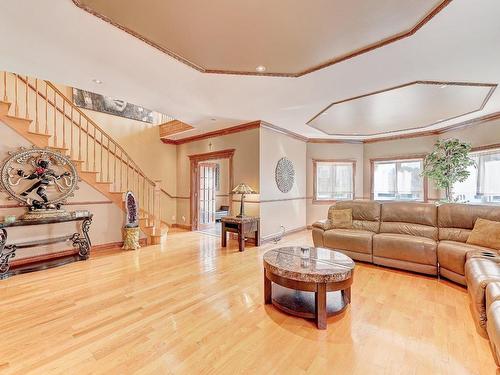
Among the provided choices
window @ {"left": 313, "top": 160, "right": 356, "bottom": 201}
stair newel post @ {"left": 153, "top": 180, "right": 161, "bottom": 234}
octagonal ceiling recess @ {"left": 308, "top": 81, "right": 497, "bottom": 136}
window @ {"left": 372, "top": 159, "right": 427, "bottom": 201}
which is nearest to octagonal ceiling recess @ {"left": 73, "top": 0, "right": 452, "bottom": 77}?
octagonal ceiling recess @ {"left": 308, "top": 81, "right": 497, "bottom": 136}

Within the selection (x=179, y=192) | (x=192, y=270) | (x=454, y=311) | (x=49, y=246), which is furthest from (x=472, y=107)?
(x=49, y=246)

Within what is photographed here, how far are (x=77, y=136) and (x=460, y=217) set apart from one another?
7.58 metres

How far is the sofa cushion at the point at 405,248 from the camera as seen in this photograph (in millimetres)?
3369

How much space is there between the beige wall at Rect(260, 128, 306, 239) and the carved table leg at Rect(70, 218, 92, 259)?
333 centimetres

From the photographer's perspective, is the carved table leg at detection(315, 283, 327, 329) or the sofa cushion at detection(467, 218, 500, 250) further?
the sofa cushion at detection(467, 218, 500, 250)

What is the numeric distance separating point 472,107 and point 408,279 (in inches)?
143

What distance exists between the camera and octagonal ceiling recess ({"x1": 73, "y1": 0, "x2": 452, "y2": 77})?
1.95 metres

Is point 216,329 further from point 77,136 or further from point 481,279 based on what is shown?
point 77,136

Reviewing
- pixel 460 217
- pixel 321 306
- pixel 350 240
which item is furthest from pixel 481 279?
pixel 350 240

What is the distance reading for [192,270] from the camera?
3.67 metres

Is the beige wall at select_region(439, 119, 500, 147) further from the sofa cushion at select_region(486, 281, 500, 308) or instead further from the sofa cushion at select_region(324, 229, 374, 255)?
the sofa cushion at select_region(486, 281, 500, 308)

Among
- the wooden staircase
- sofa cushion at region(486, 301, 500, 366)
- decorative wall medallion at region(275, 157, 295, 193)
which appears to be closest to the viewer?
sofa cushion at region(486, 301, 500, 366)

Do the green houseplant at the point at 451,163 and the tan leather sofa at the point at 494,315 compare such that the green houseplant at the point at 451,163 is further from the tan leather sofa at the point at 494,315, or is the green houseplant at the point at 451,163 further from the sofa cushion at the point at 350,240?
the tan leather sofa at the point at 494,315

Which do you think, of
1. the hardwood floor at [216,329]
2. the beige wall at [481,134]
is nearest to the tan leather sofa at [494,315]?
the hardwood floor at [216,329]
